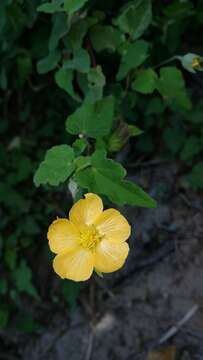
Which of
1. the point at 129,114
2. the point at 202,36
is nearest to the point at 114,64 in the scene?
the point at 129,114

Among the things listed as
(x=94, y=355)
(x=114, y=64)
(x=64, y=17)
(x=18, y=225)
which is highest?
(x=64, y=17)

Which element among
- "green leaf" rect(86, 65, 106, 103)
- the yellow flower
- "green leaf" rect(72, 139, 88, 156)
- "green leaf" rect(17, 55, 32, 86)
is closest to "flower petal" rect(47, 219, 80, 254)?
the yellow flower

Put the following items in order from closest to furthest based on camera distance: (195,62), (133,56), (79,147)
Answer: (79,147) < (195,62) < (133,56)

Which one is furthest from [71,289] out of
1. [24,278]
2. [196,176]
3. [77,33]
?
[77,33]

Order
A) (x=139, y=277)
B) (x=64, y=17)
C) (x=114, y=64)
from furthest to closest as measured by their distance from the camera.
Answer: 1. (x=139, y=277)
2. (x=114, y=64)
3. (x=64, y=17)

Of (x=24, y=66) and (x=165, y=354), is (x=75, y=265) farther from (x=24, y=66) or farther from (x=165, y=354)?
(x=24, y=66)

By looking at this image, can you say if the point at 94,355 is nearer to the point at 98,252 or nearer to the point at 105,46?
the point at 98,252
